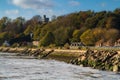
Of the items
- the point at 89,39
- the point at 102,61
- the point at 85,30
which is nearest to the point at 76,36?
the point at 85,30

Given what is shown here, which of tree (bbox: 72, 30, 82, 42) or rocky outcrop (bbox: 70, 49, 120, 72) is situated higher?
tree (bbox: 72, 30, 82, 42)

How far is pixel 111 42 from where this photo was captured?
327ft

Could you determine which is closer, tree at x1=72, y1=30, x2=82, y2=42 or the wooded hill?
the wooded hill

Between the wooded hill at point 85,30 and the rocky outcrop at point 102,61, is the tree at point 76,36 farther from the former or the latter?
the rocky outcrop at point 102,61

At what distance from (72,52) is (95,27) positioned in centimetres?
4001

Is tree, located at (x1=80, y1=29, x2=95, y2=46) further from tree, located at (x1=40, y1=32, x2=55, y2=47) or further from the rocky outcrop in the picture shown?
the rocky outcrop

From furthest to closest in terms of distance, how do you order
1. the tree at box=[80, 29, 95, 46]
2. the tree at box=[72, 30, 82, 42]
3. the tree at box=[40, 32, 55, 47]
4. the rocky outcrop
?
the tree at box=[40, 32, 55, 47] → the tree at box=[72, 30, 82, 42] → the tree at box=[80, 29, 95, 46] → the rocky outcrop

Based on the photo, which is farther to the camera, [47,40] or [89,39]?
[47,40]

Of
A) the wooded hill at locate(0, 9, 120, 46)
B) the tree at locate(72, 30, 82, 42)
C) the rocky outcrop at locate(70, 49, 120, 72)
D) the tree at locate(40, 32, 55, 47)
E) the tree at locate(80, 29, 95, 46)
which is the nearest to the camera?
the rocky outcrop at locate(70, 49, 120, 72)

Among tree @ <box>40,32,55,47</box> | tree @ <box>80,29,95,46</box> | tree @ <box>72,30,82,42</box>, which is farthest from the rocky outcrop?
tree @ <box>40,32,55,47</box>

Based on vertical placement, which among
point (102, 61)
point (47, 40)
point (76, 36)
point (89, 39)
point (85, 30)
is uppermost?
point (85, 30)

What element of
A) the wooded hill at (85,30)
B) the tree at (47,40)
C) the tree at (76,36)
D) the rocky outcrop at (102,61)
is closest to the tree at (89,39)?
the wooded hill at (85,30)

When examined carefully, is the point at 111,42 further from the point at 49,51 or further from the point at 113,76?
the point at 113,76

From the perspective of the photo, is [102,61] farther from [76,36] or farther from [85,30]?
[85,30]
